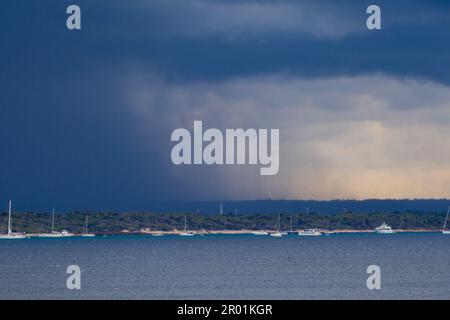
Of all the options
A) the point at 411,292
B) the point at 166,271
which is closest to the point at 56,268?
the point at 166,271

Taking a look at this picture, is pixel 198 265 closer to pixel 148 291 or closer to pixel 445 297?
pixel 148 291

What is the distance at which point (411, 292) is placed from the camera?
92.4 m

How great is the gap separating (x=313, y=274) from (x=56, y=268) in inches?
1447

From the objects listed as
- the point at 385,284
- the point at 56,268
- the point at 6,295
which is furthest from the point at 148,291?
the point at 56,268

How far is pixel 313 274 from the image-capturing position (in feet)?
388
